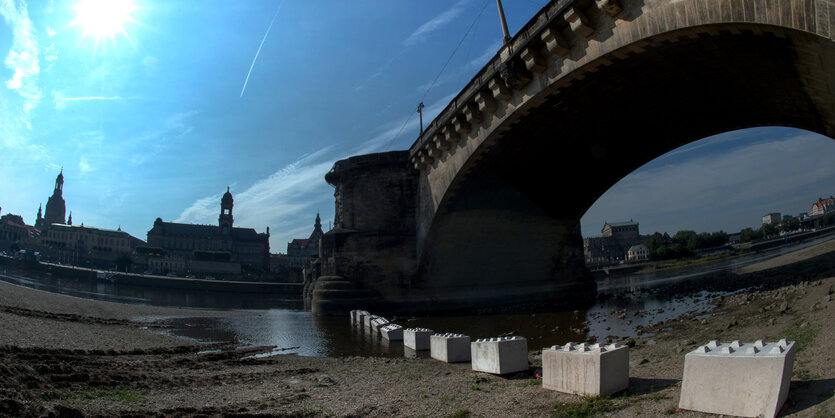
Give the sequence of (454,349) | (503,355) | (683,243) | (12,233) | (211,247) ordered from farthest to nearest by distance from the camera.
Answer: (211,247) < (12,233) < (683,243) < (454,349) < (503,355)

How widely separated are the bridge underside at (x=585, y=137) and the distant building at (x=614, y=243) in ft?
393

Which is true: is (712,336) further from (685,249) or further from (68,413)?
(685,249)

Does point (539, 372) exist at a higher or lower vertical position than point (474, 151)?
lower

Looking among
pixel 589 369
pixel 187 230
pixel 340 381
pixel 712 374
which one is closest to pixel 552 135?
pixel 340 381

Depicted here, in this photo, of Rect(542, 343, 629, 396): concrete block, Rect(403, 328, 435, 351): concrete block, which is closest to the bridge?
Rect(542, 343, 629, 396): concrete block

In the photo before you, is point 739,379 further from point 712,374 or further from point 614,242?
point 614,242

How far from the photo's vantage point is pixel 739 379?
3537 mm

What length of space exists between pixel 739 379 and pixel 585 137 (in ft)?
56.1

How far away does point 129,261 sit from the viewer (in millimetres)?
112125

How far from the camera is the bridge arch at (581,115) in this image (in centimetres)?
948

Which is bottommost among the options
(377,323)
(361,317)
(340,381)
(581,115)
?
(361,317)

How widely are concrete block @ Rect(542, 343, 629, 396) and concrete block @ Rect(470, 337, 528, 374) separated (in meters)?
1.50

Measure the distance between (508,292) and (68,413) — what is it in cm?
2395

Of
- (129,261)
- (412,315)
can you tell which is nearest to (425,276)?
(412,315)
